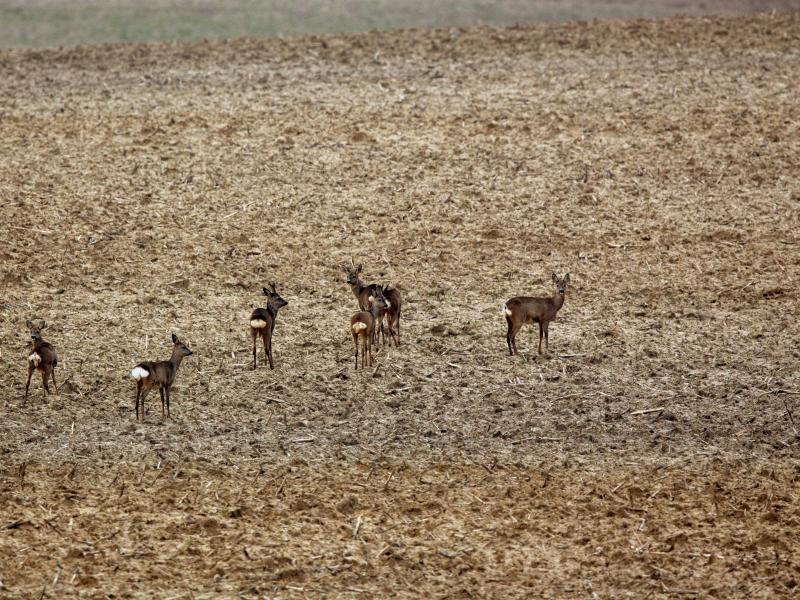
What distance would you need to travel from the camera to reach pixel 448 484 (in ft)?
40.4

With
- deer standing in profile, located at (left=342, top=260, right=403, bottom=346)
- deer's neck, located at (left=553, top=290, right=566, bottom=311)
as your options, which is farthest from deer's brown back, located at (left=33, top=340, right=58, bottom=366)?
deer's neck, located at (left=553, top=290, right=566, bottom=311)

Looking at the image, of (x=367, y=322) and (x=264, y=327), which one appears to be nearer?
(x=264, y=327)

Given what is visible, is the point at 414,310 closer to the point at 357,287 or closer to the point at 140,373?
the point at 357,287

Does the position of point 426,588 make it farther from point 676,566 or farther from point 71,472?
point 71,472

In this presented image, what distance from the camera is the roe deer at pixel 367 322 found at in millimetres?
14884

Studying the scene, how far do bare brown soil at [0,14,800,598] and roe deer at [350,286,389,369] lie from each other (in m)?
0.27

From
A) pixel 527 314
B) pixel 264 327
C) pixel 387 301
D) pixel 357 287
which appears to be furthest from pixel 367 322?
pixel 527 314

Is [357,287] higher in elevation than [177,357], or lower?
higher

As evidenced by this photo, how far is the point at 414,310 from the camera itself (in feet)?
55.8

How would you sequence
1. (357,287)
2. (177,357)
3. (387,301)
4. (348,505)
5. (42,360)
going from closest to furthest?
(348,505) → (42,360) → (177,357) → (387,301) → (357,287)

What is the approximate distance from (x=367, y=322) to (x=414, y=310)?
214cm

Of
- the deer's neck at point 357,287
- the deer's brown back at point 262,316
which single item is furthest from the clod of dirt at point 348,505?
the deer's neck at point 357,287

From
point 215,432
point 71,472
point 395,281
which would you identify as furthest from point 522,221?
point 71,472

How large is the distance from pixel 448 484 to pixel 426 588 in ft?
5.92
